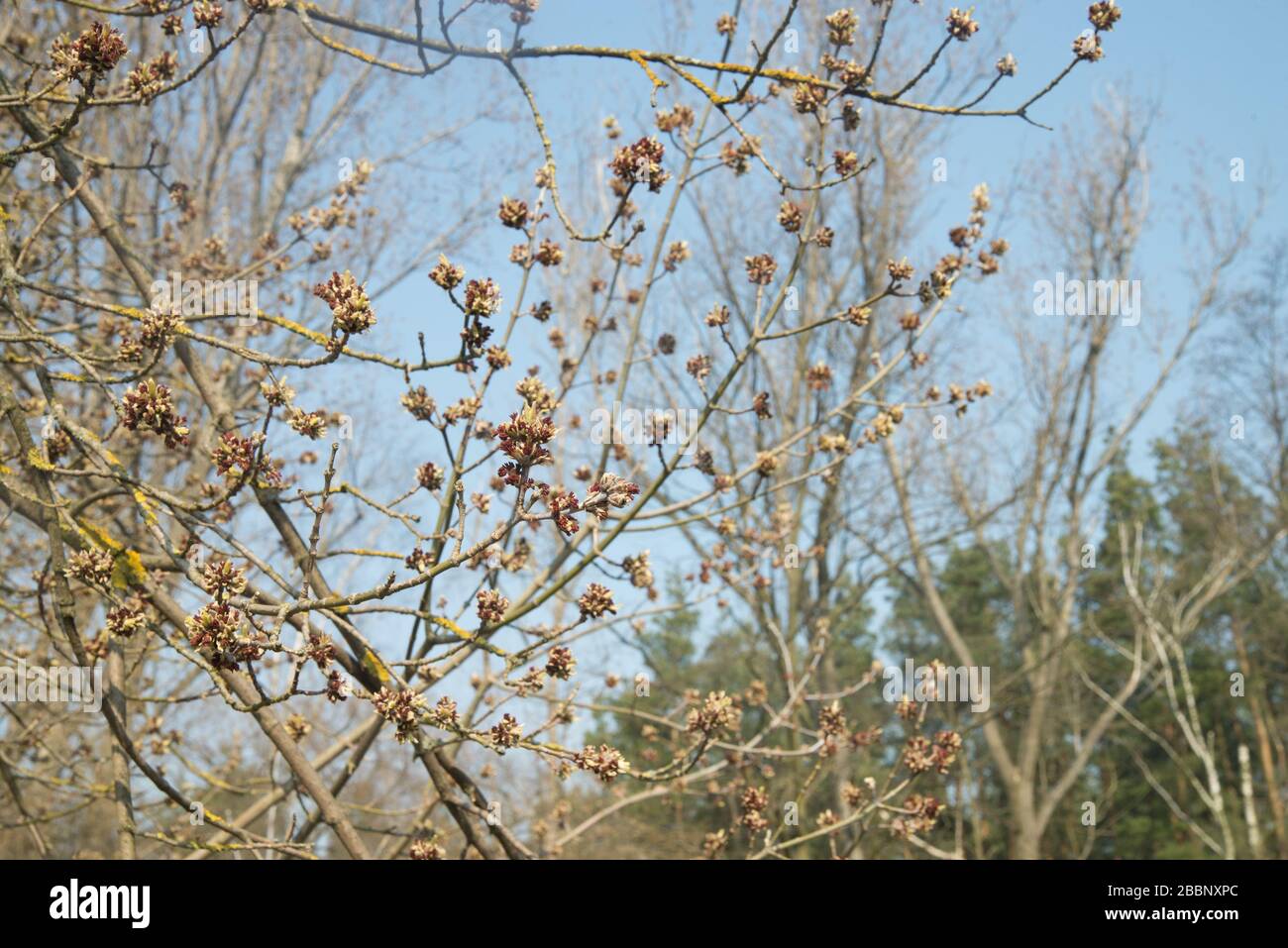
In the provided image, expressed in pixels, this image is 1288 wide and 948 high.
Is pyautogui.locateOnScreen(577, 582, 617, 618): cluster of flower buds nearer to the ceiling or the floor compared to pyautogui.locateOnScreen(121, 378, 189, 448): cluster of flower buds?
nearer to the floor

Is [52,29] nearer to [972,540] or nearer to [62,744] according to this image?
[62,744]

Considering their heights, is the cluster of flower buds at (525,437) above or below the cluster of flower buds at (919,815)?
above

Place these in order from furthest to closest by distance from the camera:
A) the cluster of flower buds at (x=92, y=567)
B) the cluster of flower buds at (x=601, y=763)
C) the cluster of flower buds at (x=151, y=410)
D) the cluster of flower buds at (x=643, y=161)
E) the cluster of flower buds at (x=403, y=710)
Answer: the cluster of flower buds at (x=643, y=161) → the cluster of flower buds at (x=92, y=567) → the cluster of flower buds at (x=601, y=763) → the cluster of flower buds at (x=403, y=710) → the cluster of flower buds at (x=151, y=410)

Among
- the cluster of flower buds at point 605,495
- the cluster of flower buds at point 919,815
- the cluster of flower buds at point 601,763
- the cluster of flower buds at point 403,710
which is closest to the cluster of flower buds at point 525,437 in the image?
the cluster of flower buds at point 605,495

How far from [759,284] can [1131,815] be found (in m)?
26.5

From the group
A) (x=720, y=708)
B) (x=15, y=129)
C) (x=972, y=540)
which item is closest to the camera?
(x=720, y=708)

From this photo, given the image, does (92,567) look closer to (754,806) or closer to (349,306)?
(349,306)


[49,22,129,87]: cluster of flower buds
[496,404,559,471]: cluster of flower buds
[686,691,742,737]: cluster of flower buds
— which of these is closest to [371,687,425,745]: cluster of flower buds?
[496,404,559,471]: cluster of flower buds

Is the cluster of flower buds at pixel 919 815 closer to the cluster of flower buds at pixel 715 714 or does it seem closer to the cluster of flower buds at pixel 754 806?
the cluster of flower buds at pixel 754 806

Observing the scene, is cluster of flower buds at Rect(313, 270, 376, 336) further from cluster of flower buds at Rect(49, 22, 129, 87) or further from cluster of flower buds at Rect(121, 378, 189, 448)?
cluster of flower buds at Rect(49, 22, 129, 87)

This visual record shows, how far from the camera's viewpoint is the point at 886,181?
1238 centimetres

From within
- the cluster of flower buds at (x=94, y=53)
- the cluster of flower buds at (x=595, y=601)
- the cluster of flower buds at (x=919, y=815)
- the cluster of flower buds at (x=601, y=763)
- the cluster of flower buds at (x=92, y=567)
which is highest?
the cluster of flower buds at (x=94, y=53)

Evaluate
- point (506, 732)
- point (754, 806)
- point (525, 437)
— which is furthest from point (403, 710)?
point (754, 806)
